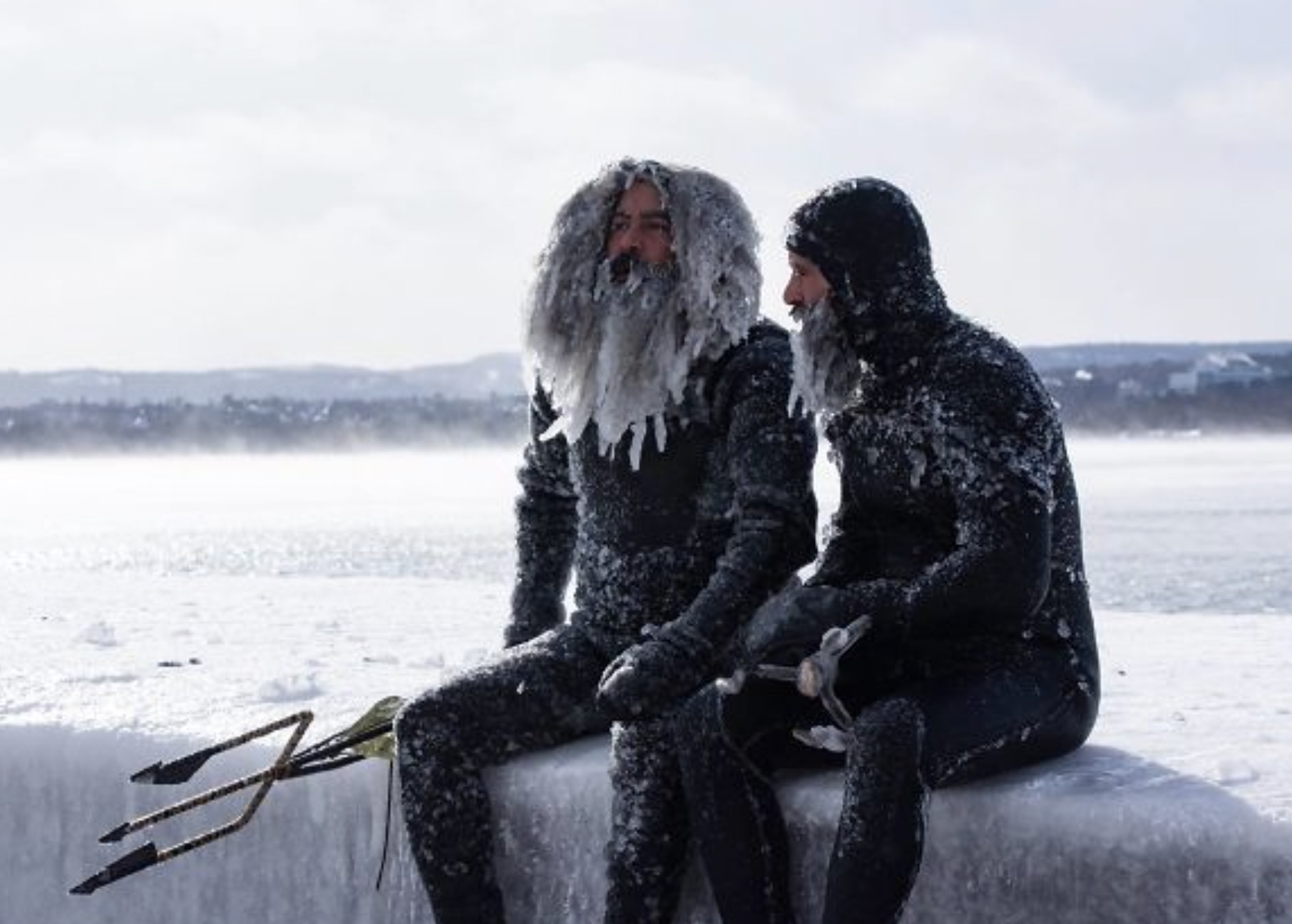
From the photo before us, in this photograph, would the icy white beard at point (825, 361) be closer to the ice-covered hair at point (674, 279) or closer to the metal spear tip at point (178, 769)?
the ice-covered hair at point (674, 279)

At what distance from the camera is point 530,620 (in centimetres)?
454

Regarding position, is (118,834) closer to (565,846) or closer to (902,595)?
(565,846)

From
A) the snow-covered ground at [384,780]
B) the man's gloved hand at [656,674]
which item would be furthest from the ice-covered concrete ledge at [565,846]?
the man's gloved hand at [656,674]

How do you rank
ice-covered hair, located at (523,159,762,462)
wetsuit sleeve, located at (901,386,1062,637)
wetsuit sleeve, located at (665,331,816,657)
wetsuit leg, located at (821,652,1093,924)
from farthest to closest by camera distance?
ice-covered hair, located at (523,159,762,462) < wetsuit sleeve, located at (665,331,816,657) < wetsuit sleeve, located at (901,386,1062,637) < wetsuit leg, located at (821,652,1093,924)

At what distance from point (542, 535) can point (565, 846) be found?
825 millimetres

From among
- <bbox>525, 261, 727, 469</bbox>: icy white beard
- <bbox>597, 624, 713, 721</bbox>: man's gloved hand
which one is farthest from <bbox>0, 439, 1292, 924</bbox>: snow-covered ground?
<bbox>525, 261, 727, 469</bbox>: icy white beard

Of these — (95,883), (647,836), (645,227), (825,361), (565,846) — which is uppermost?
(645,227)

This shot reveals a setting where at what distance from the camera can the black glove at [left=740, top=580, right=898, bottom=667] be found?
3.45 m

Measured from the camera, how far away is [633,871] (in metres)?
3.69

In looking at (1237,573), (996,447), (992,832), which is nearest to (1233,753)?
(992,832)

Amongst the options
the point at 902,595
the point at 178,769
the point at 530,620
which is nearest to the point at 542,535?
the point at 530,620

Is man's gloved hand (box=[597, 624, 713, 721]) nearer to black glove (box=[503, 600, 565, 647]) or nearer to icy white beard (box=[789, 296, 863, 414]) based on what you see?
icy white beard (box=[789, 296, 863, 414])

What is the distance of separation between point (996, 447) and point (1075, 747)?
77 cm

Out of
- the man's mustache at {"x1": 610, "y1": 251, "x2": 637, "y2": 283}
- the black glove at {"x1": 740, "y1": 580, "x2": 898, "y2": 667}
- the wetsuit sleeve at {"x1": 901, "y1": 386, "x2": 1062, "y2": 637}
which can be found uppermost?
the man's mustache at {"x1": 610, "y1": 251, "x2": 637, "y2": 283}
